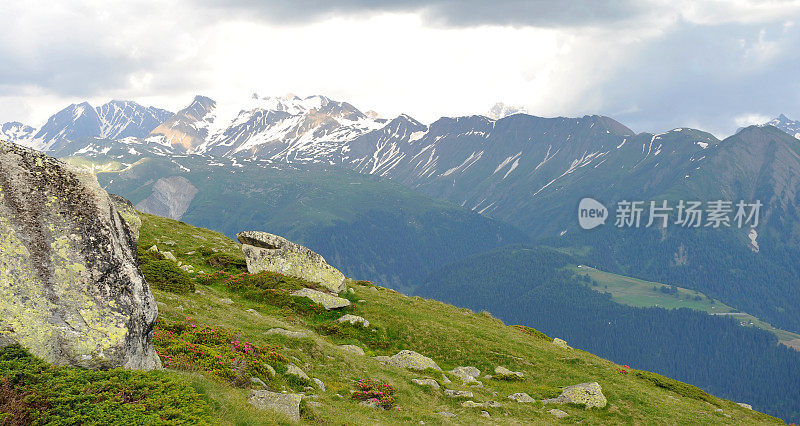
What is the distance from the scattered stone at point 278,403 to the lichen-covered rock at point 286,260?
1200 inches

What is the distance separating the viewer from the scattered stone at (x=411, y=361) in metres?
33.2

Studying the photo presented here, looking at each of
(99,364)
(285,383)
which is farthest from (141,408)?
(285,383)

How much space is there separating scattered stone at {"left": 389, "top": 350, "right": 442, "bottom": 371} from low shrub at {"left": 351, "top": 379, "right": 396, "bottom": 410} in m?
7.07

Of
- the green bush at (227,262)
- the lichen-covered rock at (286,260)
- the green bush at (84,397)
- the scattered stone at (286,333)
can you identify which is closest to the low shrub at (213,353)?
the scattered stone at (286,333)

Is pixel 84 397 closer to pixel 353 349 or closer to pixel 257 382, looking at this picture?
pixel 257 382

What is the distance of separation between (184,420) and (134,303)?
4979 mm

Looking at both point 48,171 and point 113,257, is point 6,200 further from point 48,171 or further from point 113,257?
point 113,257

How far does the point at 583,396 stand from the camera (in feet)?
108

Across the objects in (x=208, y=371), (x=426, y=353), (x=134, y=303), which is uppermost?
(x=134, y=303)

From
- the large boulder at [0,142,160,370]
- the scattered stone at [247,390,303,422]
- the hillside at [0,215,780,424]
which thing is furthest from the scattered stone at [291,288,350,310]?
the large boulder at [0,142,160,370]

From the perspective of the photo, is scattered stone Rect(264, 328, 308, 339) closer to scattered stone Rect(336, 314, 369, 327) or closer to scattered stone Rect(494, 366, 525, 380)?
scattered stone Rect(336, 314, 369, 327)

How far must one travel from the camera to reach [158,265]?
3606 centimetres

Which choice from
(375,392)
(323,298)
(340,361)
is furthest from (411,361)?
(323,298)

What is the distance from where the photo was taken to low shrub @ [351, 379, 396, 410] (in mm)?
23812
